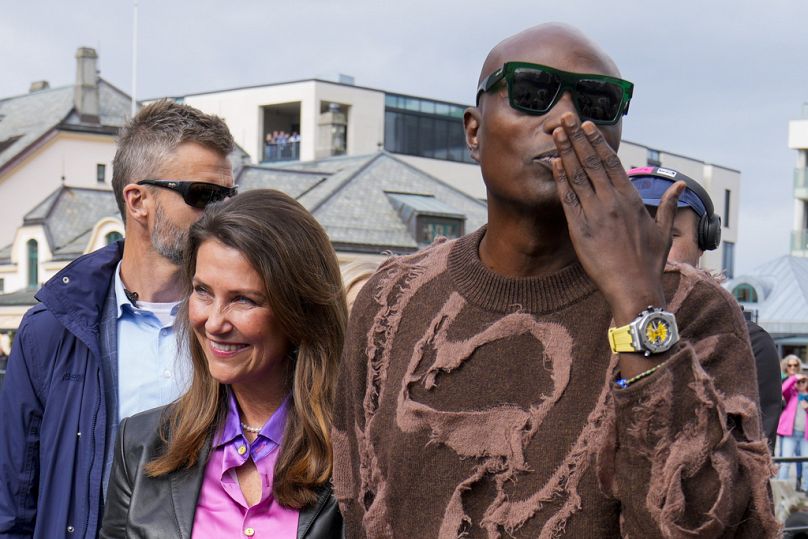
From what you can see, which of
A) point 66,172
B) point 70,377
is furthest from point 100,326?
point 66,172

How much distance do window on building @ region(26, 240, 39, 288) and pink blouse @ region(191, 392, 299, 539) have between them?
44.8m

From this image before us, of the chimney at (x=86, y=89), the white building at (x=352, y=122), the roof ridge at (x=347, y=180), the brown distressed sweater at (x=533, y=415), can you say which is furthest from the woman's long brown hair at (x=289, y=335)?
the chimney at (x=86, y=89)

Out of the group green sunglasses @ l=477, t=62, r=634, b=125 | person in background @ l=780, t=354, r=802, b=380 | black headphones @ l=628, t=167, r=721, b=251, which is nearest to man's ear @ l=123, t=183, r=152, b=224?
black headphones @ l=628, t=167, r=721, b=251

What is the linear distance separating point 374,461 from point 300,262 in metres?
1.00

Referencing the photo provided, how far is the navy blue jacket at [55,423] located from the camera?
11.6 ft

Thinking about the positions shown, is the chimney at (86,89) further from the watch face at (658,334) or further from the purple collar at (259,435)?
Result: the watch face at (658,334)

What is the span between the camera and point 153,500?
2.98 m

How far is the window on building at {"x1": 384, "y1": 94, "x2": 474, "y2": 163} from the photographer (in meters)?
60.5

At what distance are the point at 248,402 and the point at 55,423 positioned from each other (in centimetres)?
81

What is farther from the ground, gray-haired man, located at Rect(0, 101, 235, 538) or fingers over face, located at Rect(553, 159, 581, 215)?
fingers over face, located at Rect(553, 159, 581, 215)

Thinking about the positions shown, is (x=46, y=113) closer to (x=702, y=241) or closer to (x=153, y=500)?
(x=702, y=241)

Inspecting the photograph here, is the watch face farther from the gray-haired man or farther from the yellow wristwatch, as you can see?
the gray-haired man

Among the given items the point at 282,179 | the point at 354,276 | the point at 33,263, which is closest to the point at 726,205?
the point at 282,179

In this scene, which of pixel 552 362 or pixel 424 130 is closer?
pixel 552 362
